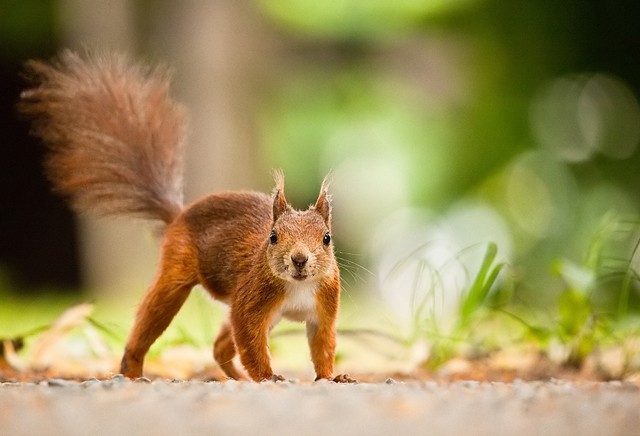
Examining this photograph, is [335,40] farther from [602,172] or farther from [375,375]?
[375,375]

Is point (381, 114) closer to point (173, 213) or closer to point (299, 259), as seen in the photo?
point (173, 213)

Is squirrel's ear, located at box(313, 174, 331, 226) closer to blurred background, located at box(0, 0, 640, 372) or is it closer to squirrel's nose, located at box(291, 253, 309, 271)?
squirrel's nose, located at box(291, 253, 309, 271)

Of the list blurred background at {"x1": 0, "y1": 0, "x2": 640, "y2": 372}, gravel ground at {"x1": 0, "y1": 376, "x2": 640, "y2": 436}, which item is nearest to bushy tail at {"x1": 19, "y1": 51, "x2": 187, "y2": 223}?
gravel ground at {"x1": 0, "y1": 376, "x2": 640, "y2": 436}

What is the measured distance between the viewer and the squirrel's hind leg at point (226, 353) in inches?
118

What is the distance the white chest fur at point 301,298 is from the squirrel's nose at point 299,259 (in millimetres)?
110

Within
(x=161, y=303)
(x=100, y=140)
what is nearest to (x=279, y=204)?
(x=161, y=303)

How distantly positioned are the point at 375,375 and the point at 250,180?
15.8 feet

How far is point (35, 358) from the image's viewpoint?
3219 mm

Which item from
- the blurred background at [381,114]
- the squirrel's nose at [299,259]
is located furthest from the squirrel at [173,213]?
the blurred background at [381,114]

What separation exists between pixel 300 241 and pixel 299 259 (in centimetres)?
7

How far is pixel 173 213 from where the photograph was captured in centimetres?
306

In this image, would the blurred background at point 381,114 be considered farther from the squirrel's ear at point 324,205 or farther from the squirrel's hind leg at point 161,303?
the squirrel's ear at point 324,205

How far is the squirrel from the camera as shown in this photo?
2.52 meters

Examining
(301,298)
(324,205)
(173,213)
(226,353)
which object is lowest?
(226,353)
